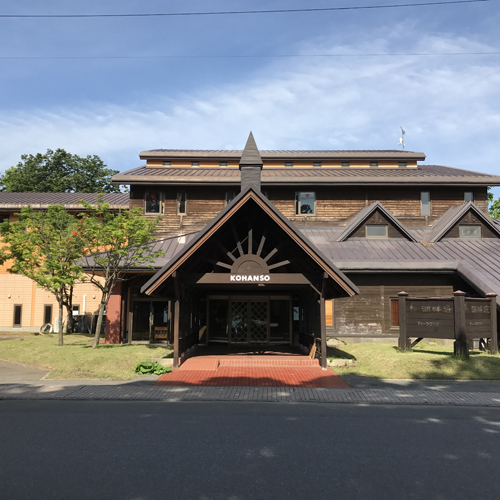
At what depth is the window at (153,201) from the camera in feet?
90.1

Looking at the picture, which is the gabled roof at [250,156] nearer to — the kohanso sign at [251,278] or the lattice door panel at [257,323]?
the kohanso sign at [251,278]

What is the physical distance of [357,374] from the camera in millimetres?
13711

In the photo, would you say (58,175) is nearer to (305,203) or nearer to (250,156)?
(305,203)

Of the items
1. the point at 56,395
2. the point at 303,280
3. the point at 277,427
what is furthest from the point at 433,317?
the point at 56,395

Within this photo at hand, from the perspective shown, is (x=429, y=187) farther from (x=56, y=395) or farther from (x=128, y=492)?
(x=128, y=492)

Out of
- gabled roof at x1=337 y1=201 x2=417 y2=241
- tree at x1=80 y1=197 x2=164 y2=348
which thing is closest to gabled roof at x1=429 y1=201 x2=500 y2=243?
gabled roof at x1=337 y1=201 x2=417 y2=241

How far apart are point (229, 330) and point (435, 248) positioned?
11.6 metres

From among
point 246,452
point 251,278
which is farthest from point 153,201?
point 246,452

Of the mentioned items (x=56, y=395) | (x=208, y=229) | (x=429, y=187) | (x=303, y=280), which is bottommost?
(x=56, y=395)

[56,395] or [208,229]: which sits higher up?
[208,229]

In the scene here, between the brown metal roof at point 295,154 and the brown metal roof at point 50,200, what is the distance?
4996 mm

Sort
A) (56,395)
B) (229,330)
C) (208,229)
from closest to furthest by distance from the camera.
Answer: (56,395) < (208,229) < (229,330)

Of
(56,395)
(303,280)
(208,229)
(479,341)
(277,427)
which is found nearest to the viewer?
(277,427)

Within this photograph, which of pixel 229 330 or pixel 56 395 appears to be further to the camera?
pixel 229 330
